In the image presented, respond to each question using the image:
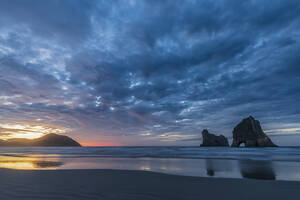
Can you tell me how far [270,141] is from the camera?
9869cm

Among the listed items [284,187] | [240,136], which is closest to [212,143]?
[240,136]

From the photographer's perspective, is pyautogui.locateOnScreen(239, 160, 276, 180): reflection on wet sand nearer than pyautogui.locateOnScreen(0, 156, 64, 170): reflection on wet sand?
Yes

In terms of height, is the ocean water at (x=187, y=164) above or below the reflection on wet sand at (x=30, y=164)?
below

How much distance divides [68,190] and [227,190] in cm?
773

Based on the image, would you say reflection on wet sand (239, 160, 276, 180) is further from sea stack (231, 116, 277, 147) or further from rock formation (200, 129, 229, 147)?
rock formation (200, 129, 229, 147)

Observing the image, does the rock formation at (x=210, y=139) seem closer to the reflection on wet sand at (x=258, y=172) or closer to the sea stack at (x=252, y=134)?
the sea stack at (x=252, y=134)

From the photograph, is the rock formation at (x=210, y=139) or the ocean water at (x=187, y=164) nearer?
the ocean water at (x=187, y=164)

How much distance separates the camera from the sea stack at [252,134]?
96.2 m

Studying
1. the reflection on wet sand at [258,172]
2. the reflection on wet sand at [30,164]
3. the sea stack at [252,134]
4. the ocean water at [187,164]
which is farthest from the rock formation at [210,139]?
the reflection on wet sand at [30,164]

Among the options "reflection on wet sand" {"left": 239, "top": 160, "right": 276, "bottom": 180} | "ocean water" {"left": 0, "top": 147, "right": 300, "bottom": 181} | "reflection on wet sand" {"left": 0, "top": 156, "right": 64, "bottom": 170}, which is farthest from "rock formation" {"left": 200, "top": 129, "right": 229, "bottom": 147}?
"reflection on wet sand" {"left": 0, "top": 156, "right": 64, "bottom": 170}

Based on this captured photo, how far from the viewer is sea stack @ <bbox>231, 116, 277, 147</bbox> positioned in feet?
316

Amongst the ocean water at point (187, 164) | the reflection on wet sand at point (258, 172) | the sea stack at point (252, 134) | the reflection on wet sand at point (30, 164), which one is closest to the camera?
the reflection on wet sand at point (258, 172)

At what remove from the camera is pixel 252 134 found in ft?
322

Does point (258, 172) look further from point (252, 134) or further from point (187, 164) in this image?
point (252, 134)
